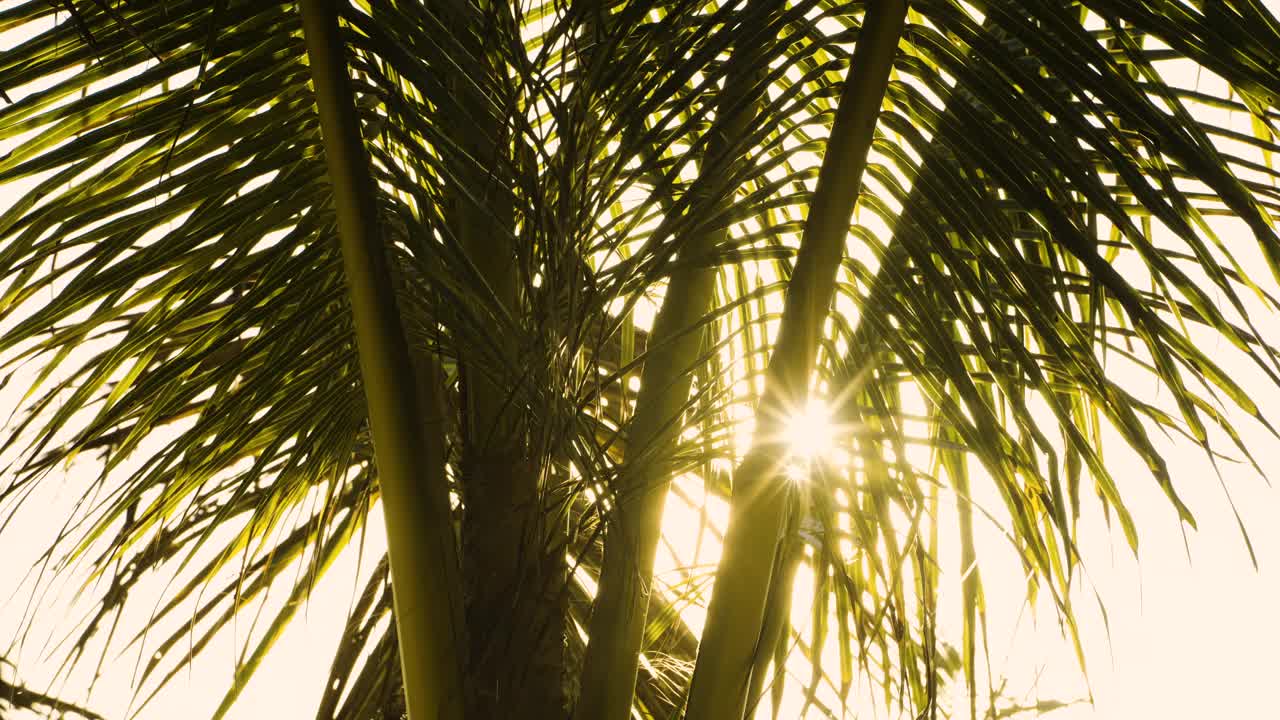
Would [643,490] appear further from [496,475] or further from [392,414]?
[392,414]

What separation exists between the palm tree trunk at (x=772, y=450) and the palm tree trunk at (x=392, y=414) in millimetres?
252

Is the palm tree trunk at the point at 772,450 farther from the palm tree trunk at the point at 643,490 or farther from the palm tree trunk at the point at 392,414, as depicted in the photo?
the palm tree trunk at the point at 392,414

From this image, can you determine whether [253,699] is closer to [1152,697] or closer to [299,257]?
[299,257]

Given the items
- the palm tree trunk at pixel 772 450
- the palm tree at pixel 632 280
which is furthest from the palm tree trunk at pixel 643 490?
the palm tree trunk at pixel 772 450

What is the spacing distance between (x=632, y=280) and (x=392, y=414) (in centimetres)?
26

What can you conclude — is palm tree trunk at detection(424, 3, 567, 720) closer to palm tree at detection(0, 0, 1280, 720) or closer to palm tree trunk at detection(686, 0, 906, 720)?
palm tree at detection(0, 0, 1280, 720)

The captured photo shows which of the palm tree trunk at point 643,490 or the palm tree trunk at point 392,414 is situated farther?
the palm tree trunk at point 643,490

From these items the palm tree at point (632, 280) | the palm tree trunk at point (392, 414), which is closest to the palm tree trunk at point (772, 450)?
the palm tree at point (632, 280)

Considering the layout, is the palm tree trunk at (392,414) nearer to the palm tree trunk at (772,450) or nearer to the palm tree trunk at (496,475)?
the palm tree trunk at (496,475)

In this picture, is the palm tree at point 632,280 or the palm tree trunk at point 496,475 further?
the palm tree trunk at point 496,475

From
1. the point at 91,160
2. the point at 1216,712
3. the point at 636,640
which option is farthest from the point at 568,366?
the point at 1216,712

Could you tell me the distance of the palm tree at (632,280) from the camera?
2.33 ft

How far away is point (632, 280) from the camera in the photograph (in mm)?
827

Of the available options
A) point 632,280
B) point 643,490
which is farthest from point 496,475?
point 632,280
